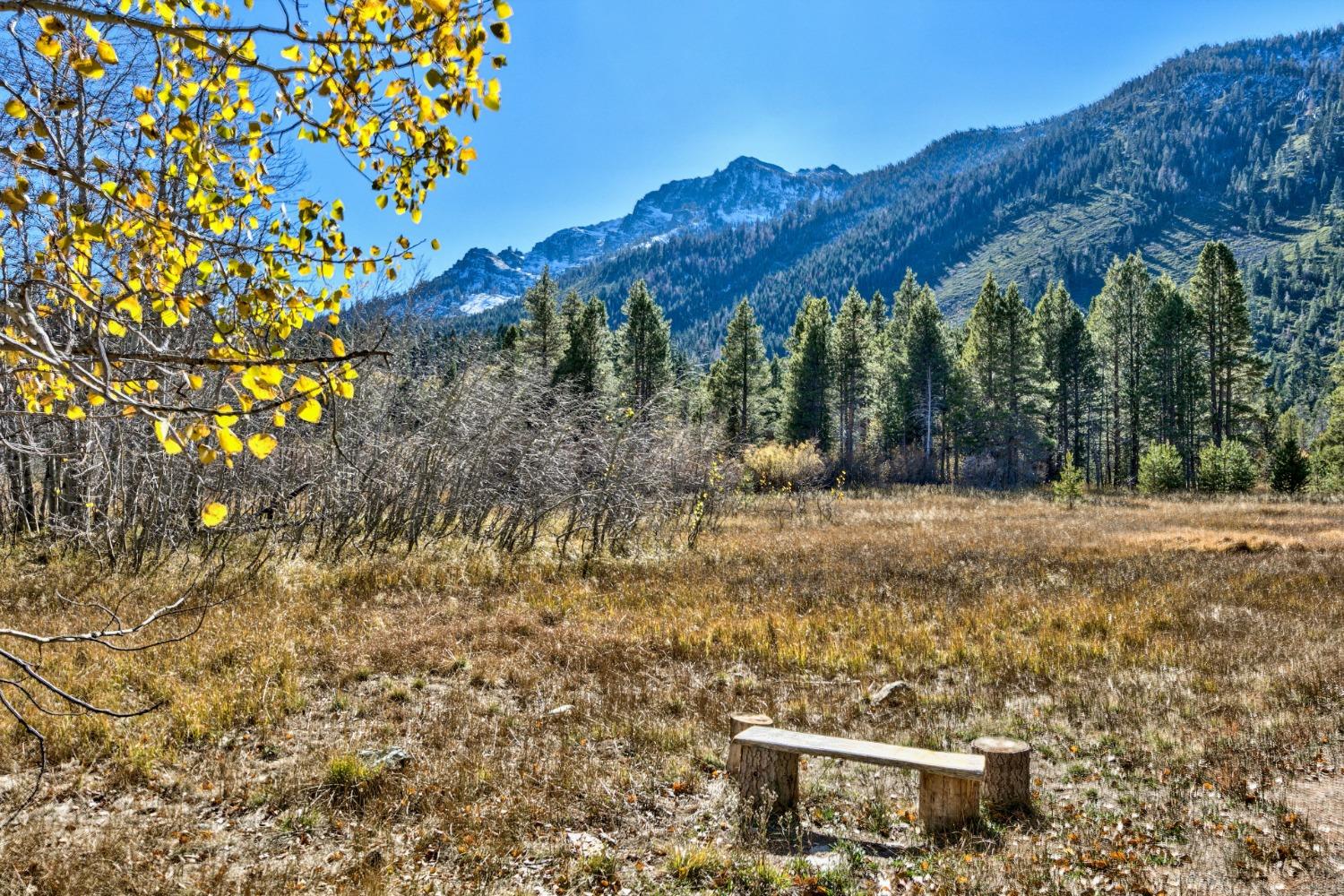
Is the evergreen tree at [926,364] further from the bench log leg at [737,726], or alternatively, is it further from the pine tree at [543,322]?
the bench log leg at [737,726]

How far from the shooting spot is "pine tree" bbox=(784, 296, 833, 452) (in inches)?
1959

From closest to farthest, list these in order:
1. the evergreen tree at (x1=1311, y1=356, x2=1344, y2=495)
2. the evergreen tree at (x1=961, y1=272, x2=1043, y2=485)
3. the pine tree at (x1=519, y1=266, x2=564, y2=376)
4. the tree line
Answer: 1. the evergreen tree at (x1=1311, y1=356, x2=1344, y2=495)
2. the pine tree at (x1=519, y1=266, x2=564, y2=376)
3. the tree line
4. the evergreen tree at (x1=961, y1=272, x2=1043, y2=485)

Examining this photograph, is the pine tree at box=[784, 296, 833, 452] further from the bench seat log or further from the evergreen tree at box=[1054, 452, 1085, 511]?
the bench seat log

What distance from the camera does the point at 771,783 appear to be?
4.68 m

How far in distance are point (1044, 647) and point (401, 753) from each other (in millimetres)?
7074

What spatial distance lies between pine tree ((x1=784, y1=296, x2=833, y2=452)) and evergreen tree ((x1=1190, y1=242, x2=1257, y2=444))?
888 inches

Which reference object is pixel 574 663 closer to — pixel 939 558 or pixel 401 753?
pixel 401 753

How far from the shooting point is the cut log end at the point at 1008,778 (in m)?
4.64

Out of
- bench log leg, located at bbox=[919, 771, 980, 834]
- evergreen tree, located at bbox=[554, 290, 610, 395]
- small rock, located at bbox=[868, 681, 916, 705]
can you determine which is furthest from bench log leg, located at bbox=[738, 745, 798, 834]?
evergreen tree, located at bbox=[554, 290, 610, 395]

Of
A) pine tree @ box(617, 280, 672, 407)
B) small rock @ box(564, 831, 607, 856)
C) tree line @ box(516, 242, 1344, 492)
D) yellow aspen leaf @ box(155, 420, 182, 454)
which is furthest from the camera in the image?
pine tree @ box(617, 280, 672, 407)

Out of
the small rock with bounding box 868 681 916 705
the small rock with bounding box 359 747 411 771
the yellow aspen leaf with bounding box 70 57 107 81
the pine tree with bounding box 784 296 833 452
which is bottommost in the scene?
the small rock with bounding box 868 681 916 705

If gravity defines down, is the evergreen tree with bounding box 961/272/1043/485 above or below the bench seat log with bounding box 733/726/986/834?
above

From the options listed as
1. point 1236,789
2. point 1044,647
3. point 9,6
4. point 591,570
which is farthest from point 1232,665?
point 9,6

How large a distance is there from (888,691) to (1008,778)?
217 cm
